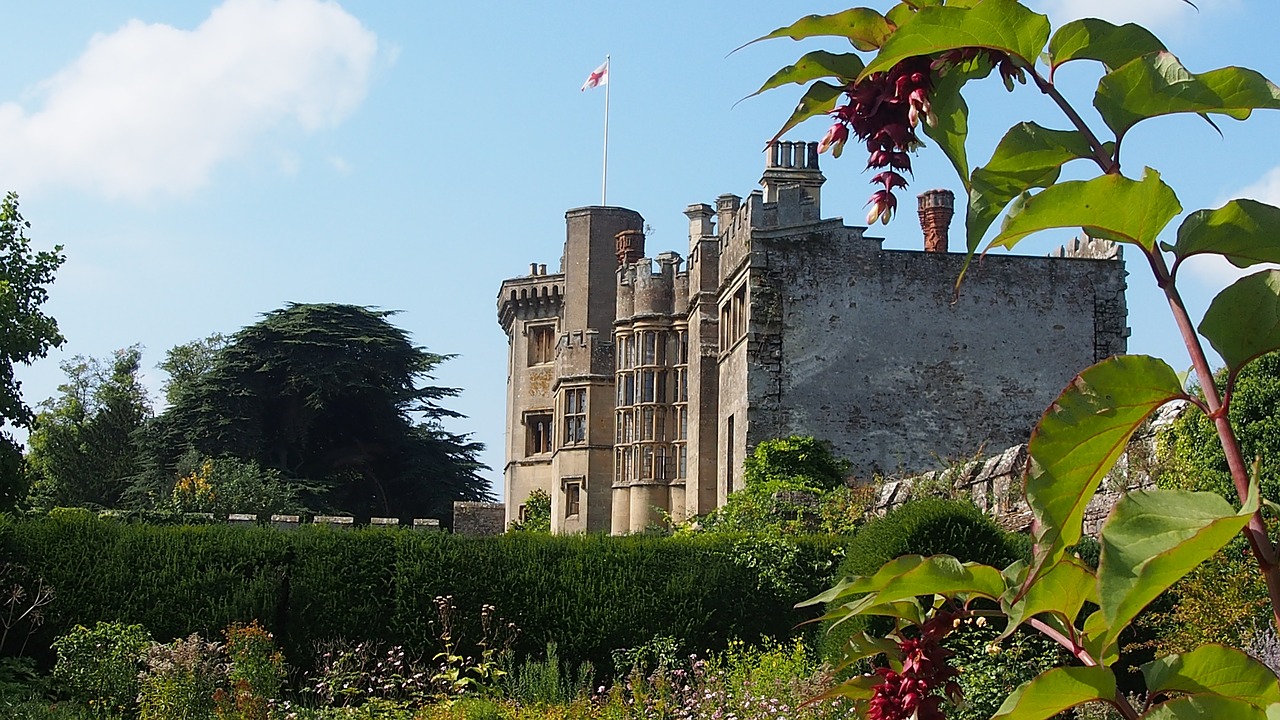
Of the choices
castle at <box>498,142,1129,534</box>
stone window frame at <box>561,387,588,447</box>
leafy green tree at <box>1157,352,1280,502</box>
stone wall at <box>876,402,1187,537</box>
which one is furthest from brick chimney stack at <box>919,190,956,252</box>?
leafy green tree at <box>1157,352,1280,502</box>

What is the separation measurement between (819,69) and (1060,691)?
73 cm

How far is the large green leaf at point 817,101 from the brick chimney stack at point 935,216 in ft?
75.9

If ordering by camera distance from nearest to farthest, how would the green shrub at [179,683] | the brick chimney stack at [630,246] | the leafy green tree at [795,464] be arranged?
the green shrub at [179,683] < the leafy green tree at [795,464] < the brick chimney stack at [630,246]

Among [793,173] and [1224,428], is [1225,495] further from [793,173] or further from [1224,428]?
[793,173]

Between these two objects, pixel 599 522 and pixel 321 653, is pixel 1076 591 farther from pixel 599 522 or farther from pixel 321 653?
pixel 599 522

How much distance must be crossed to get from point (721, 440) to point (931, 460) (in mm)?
4030

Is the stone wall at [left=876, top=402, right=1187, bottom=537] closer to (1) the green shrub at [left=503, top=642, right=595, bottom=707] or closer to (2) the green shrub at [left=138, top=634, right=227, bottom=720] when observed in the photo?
(1) the green shrub at [left=503, top=642, right=595, bottom=707]

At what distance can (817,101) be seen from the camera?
1.76m

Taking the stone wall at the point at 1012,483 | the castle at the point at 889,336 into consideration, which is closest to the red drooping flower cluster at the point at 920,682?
the stone wall at the point at 1012,483

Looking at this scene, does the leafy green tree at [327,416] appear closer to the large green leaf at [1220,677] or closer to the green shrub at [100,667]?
the green shrub at [100,667]

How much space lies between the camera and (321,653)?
13977mm

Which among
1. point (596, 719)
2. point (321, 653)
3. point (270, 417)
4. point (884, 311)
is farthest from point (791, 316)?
point (270, 417)

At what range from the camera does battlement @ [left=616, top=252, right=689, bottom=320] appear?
95.5 ft

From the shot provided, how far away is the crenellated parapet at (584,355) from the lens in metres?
35.0
